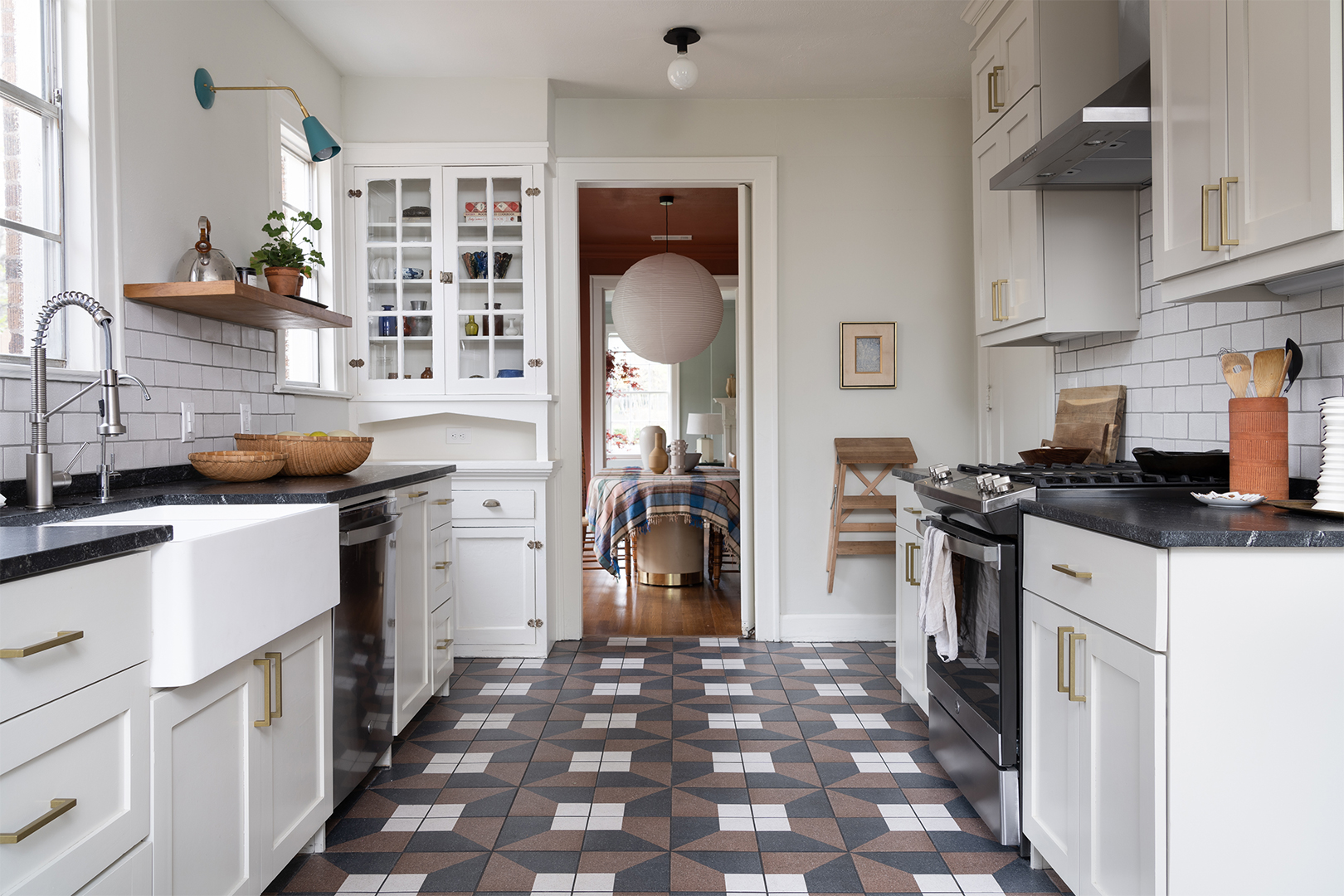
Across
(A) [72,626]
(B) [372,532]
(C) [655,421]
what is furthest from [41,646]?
(C) [655,421]

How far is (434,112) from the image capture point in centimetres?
382

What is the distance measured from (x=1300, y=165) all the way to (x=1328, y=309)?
0.57 meters

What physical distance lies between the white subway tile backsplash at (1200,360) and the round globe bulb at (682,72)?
68.4 inches

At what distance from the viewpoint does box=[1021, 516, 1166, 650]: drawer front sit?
1.39 metres

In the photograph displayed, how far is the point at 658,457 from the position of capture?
530 cm

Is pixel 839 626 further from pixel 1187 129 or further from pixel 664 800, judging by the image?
pixel 1187 129

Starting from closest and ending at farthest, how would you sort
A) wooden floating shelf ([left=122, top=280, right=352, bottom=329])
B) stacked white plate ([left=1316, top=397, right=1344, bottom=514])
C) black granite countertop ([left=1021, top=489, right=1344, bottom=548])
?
black granite countertop ([left=1021, top=489, right=1344, bottom=548]) → stacked white plate ([left=1316, top=397, right=1344, bottom=514]) → wooden floating shelf ([left=122, top=280, right=352, bottom=329])

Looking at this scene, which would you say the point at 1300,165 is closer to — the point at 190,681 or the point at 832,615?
the point at 190,681

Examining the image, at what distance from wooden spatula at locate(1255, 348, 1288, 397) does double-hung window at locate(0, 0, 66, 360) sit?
2.80 m

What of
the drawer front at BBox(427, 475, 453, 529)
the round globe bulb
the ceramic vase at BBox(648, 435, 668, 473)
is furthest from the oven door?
the ceramic vase at BBox(648, 435, 668, 473)

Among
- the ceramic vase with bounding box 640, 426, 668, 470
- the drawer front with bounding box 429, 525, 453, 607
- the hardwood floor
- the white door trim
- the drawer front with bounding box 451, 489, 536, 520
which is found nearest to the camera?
the drawer front with bounding box 429, 525, 453, 607

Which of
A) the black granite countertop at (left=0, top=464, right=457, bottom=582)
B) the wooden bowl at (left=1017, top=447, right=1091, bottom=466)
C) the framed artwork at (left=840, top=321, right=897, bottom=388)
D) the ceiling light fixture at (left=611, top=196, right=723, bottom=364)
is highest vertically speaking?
the ceiling light fixture at (left=611, top=196, right=723, bottom=364)

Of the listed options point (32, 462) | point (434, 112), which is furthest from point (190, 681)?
point (434, 112)

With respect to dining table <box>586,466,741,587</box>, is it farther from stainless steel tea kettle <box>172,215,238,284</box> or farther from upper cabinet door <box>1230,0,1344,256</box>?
upper cabinet door <box>1230,0,1344,256</box>
